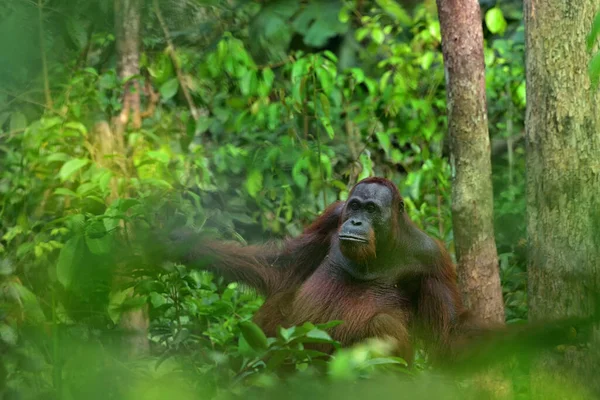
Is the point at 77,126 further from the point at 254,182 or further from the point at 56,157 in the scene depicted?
the point at 254,182

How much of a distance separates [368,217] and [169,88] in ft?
7.17

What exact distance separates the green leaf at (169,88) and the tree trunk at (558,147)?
2797 millimetres

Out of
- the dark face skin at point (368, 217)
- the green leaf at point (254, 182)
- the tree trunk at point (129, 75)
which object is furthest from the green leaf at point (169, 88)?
the dark face skin at point (368, 217)

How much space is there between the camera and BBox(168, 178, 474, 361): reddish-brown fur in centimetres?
366

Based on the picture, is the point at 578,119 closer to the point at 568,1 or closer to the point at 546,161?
the point at 546,161

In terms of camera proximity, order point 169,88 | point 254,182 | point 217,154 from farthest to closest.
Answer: point 169,88, point 217,154, point 254,182

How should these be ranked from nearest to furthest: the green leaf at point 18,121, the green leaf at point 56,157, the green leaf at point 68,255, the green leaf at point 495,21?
the green leaf at point 68,255
the green leaf at point 56,157
the green leaf at point 18,121
the green leaf at point 495,21

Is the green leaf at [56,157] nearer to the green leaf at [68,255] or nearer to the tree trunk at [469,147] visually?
the green leaf at [68,255]

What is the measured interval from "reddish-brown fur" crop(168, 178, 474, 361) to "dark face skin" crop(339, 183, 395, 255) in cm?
1

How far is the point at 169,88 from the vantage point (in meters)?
5.41

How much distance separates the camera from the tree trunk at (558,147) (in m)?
3.02

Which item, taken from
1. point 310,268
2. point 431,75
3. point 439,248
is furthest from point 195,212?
point 431,75

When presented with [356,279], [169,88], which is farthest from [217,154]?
[356,279]

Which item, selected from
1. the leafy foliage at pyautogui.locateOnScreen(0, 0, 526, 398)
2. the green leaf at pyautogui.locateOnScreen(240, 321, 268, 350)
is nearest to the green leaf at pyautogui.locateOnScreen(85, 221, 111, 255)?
the leafy foliage at pyautogui.locateOnScreen(0, 0, 526, 398)
